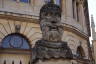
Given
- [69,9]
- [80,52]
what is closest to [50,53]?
[69,9]

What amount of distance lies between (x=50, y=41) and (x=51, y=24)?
0.42 meters

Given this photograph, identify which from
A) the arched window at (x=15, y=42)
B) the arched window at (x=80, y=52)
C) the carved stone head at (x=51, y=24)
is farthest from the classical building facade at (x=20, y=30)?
the carved stone head at (x=51, y=24)

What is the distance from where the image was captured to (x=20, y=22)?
61.8ft

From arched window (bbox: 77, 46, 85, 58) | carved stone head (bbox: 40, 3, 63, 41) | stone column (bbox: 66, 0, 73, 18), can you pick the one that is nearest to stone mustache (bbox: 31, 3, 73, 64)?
carved stone head (bbox: 40, 3, 63, 41)

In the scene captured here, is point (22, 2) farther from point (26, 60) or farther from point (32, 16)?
point (26, 60)

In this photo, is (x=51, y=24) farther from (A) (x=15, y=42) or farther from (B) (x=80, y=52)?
(B) (x=80, y=52)

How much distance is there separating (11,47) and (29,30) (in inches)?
75.9

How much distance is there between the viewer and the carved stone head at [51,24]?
5.63 metres

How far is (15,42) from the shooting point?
1859cm

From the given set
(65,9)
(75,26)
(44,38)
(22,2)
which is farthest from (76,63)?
(44,38)

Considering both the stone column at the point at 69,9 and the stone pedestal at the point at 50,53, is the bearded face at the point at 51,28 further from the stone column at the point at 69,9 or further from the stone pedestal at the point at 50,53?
the stone column at the point at 69,9

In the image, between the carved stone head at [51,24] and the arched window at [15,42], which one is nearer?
the carved stone head at [51,24]

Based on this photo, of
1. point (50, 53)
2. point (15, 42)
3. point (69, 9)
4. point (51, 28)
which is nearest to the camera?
point (50, 53)

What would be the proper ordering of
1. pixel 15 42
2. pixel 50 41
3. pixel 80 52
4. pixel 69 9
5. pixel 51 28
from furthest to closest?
pixel 80 52 < pixel 69 9 < pixel 15 42 < pixel 51 28 < pixel 50 41
